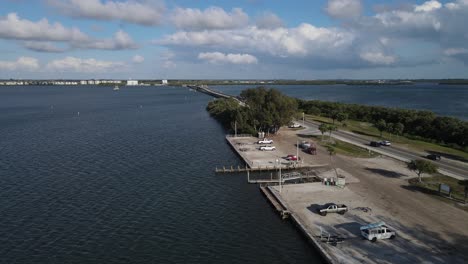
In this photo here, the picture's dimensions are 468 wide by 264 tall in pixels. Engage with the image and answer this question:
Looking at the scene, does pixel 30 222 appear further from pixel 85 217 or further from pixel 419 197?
pixel 419 197

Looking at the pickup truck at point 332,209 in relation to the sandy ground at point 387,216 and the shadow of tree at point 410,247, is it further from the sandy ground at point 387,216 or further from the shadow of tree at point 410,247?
the shadow of tree at point 410,247

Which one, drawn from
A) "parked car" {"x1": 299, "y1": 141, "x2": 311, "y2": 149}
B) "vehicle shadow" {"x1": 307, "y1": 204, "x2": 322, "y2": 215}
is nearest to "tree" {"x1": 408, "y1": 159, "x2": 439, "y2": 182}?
"vehicle shadow" {"x1": 307, "y1": 204, "x2": 322, "y2": 215}

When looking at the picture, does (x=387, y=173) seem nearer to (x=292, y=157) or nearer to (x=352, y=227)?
(x=292, y=157)

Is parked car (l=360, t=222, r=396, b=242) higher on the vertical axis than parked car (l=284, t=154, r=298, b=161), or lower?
lower

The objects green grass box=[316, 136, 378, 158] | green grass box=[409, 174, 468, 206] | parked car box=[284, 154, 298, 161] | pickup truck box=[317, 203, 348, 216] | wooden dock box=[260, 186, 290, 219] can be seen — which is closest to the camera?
pickup truck box=[317, 203, 348, 216]

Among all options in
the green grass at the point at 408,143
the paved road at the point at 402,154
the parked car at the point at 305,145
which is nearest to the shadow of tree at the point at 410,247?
the paved road at the point at 402,154

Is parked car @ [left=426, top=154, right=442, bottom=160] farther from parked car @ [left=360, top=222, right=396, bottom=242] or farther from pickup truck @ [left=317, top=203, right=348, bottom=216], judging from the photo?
parked car @ [left=360, top=222, right=396, bottom=242]

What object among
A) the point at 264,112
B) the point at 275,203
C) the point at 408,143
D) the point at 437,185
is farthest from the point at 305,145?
the point at 275,203
